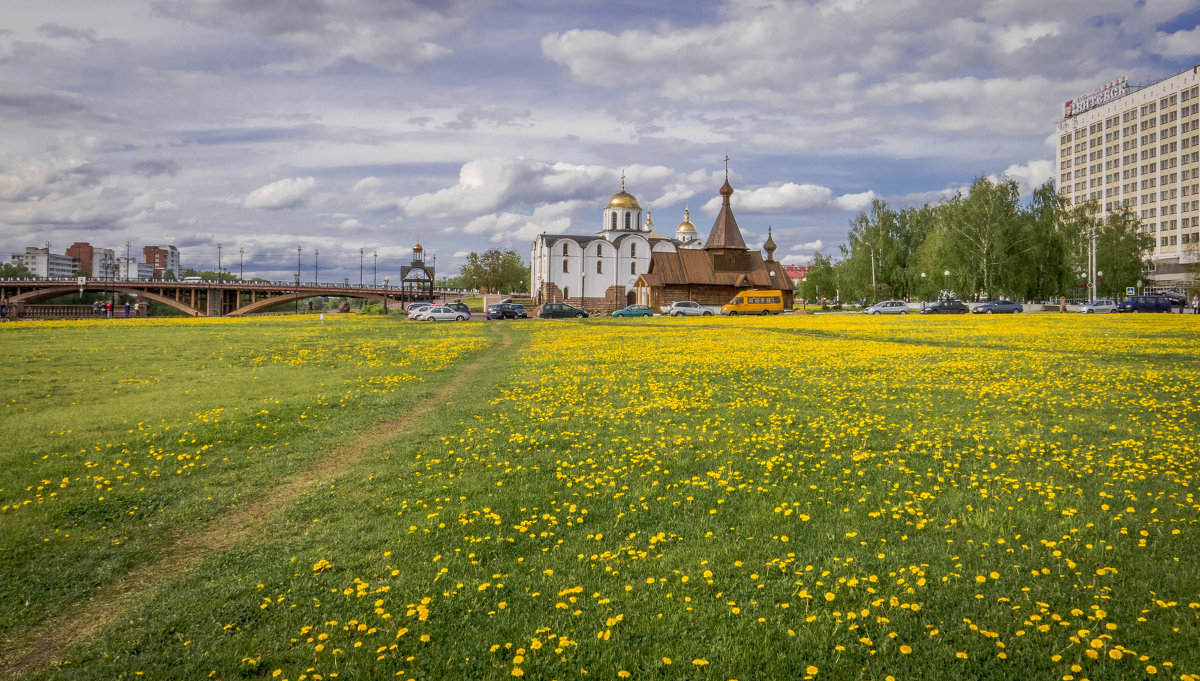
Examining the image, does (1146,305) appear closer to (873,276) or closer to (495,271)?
(873,276)

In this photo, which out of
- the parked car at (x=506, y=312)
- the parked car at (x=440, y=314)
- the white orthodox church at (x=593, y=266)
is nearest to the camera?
the parked car at (x=440, y=314)

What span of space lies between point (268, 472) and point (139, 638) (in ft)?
15.2

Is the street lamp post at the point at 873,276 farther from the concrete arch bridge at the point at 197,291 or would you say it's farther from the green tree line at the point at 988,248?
the concrete arch bridge at the point at 197,291

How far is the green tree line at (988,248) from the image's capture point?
63.4 metres

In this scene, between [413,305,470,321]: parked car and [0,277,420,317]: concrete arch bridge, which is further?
[0,277,420,317]: concrete arch bridge

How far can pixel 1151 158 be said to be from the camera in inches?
4673

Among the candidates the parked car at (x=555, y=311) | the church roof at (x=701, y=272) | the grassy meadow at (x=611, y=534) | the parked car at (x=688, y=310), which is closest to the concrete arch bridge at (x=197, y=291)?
A: the church roof at (x=701, y=272)

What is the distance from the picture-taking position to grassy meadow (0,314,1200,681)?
16.2 ft

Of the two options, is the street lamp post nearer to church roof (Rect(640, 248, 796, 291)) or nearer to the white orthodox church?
church roof (Rect(640, 248, 796, 291))

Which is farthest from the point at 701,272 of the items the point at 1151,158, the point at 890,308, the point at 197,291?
the point at 1151,158

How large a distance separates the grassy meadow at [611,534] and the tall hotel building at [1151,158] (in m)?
120

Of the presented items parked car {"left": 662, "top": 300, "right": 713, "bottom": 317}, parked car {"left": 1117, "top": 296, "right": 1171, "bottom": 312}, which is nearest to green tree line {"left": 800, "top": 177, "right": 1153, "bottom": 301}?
parked car {"left": 1117, "top": 296, "right": 1171, "bottom": 312}

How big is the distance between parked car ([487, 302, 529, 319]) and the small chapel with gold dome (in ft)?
93.1

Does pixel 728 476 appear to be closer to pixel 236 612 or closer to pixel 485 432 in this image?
pixel 485 432
